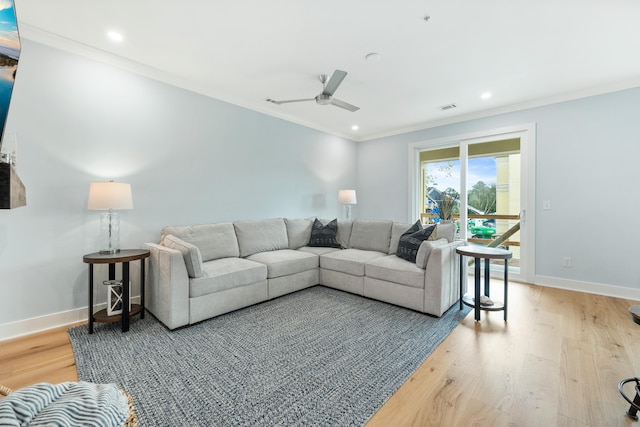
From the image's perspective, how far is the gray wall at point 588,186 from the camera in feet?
10.9

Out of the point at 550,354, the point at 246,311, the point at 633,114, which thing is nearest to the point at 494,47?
the point at 633,114

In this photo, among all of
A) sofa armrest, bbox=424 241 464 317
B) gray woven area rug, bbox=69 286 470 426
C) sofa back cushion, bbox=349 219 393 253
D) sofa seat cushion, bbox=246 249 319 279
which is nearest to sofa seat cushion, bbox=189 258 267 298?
sofa seat cushion, bbox=246 249 319 279

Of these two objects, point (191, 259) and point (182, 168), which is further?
point (182, 168)

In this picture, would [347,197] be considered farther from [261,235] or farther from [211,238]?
[211,238]

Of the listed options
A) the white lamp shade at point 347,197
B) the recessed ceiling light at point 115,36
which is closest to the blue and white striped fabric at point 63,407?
the recessed ceiling light at point 115,36

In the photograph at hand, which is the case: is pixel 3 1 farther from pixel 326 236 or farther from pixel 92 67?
pixel 326 236

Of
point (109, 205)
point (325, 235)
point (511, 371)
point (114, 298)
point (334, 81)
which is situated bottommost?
point (511, 371)

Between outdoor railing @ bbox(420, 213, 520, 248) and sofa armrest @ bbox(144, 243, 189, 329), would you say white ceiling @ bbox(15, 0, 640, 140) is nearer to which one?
outdoor railing @ bbox(420, 213, 520, 248)

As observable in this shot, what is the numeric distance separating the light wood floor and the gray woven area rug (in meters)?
0.13

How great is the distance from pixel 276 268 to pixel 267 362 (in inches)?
53.1

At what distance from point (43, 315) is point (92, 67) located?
244 centimetres

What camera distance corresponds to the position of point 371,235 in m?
3.97

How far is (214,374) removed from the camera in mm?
1847

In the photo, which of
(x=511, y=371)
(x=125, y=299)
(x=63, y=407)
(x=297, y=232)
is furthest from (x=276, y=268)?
(x=63, y=407)
